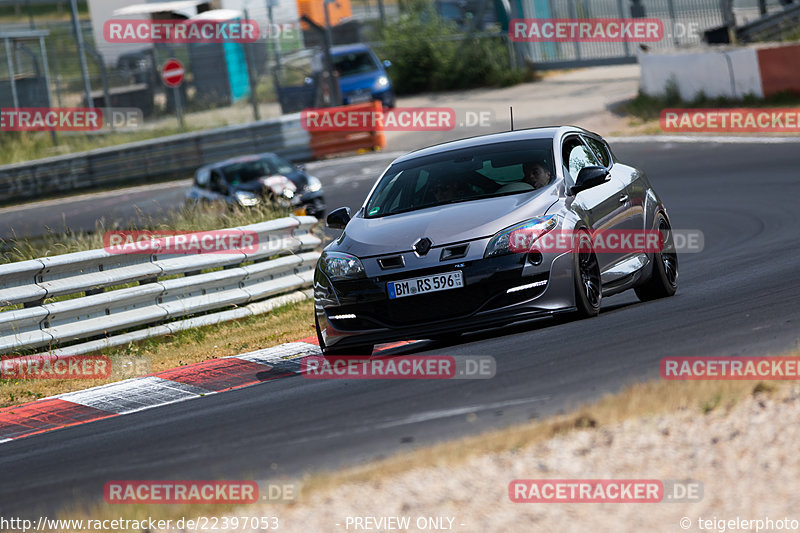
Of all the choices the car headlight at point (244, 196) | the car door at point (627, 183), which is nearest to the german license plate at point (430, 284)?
the car door at point (627, 183)

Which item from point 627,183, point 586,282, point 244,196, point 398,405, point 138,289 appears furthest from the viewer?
point 244,196

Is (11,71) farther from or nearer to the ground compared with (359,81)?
farther from the ground

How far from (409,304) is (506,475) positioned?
11.1 ft

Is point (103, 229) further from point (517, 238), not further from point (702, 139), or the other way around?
point (702, 139)

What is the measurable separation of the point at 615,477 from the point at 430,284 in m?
3.56

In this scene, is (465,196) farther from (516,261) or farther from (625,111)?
(625,111)

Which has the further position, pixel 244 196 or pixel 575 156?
pixel 244 196

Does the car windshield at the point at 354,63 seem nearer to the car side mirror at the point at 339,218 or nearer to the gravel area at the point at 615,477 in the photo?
the car side mirror at the point at 339,218

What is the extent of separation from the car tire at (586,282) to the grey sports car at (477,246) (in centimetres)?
1

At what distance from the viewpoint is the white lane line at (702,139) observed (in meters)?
21.6

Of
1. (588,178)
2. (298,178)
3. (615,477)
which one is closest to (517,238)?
(588,178)

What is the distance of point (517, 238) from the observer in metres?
8.38

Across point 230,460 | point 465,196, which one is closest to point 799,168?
point 465,196

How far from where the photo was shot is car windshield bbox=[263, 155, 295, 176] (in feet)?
75.4
